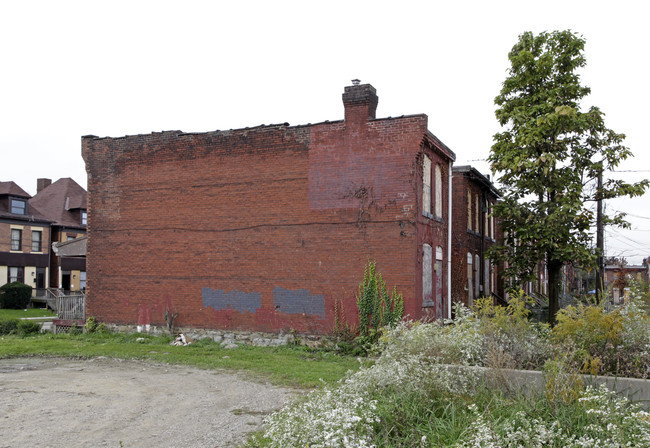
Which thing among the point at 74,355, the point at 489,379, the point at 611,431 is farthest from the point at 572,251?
the point at 74,355

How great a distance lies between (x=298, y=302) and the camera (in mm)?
17641

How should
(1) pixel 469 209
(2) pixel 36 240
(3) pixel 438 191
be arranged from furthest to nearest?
(2) pixel 36 240
(1) pixel 469 209
(3) pixel 438 191

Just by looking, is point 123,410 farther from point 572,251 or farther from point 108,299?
point 572,251

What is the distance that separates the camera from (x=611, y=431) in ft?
17.1

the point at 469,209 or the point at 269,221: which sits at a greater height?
the point at 469,209

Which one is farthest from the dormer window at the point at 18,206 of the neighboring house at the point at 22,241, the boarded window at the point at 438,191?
the boarded window at the point at 438,191

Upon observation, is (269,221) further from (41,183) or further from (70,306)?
(41,183)

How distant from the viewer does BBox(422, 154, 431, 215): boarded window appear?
58.2 ft

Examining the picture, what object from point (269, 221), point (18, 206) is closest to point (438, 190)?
point (269, 221)

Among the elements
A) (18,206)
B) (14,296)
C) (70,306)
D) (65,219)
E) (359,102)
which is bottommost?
(14,296)

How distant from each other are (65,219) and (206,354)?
36999 mm

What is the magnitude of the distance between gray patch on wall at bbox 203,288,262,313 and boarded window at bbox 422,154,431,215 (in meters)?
5.95

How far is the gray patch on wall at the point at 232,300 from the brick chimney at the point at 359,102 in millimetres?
6364

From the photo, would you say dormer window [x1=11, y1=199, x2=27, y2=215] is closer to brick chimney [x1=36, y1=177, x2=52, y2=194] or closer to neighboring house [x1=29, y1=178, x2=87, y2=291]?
neighboring house [x1=29, y1=178, x2=87, y2=291]
